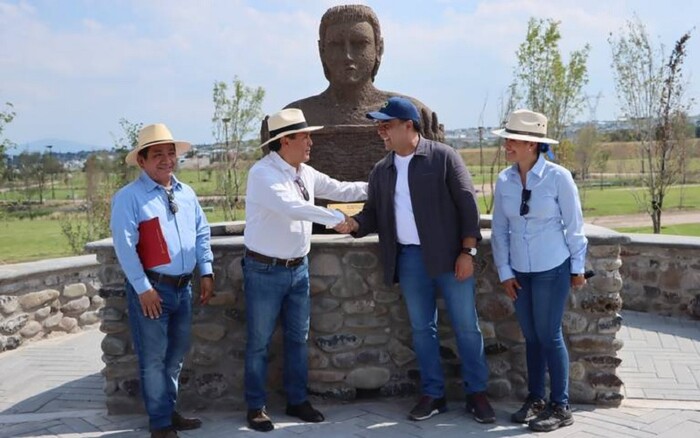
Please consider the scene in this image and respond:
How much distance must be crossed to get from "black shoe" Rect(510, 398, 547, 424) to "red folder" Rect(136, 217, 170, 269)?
7.31 ft

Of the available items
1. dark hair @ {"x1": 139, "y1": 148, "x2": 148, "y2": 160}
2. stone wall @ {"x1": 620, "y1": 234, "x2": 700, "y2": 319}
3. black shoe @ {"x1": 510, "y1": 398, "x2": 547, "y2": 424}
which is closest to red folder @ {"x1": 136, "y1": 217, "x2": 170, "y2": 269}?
dark hair @ {"x1": 139, "y1": 148, "x2": 148, "y2": 160}

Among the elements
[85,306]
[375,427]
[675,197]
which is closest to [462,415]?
[375,427]

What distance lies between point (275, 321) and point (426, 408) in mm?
Answer: 1051

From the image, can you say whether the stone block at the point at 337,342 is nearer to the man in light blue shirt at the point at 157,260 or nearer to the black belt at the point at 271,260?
the black belt at the point at 271,260

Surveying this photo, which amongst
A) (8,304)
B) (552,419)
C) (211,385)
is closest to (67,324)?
(8,304)

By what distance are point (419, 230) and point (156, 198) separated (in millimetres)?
1491

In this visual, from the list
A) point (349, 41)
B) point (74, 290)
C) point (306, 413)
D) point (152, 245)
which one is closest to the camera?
point (152, 245)

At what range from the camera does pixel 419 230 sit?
3.82 meters

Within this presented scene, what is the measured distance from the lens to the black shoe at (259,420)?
3900mm

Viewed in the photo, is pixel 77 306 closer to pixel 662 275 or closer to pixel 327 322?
pixel 327 322

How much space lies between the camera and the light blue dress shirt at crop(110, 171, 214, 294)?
3521 mm

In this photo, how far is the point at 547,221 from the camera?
147 inches

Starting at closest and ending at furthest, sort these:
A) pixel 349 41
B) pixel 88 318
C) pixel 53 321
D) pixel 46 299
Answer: pixel 349 41
pixel 46 299
pixel 53 321
pixel 88 318

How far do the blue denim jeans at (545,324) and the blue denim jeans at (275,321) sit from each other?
1.29 metres
